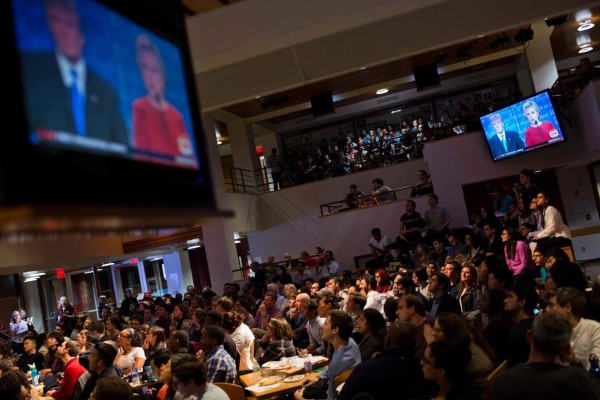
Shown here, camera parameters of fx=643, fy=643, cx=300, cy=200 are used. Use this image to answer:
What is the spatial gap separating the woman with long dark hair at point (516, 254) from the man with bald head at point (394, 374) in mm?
4279

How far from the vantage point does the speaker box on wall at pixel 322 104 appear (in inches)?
662

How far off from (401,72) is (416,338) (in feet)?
44.2

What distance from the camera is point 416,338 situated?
534 centimetres

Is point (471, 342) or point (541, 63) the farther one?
point (541, 63)

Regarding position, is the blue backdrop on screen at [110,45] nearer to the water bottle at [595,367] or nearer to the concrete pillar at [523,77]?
the water bottle at [595,367]

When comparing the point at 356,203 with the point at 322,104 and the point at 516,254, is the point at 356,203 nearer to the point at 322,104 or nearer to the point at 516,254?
the point at 322,104

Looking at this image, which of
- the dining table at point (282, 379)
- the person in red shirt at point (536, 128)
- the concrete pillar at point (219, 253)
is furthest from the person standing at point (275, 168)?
the dining table at point (282, 379)

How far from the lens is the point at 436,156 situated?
15797 millimetres

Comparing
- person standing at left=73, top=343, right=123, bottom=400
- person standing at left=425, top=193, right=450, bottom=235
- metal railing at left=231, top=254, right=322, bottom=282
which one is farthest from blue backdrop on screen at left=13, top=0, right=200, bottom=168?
metal railing at left=231, top=254, right=322, bottom=282

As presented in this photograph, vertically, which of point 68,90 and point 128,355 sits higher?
point 68,90

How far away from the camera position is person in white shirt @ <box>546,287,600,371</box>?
4.08 m

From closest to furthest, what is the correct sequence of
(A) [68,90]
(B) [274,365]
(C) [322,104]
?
(A) [68,90] → (B) [274,365] → (C) [322,104]

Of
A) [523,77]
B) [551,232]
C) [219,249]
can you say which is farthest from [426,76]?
[551,232]

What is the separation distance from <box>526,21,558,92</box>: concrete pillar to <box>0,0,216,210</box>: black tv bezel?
15930 millimetres
